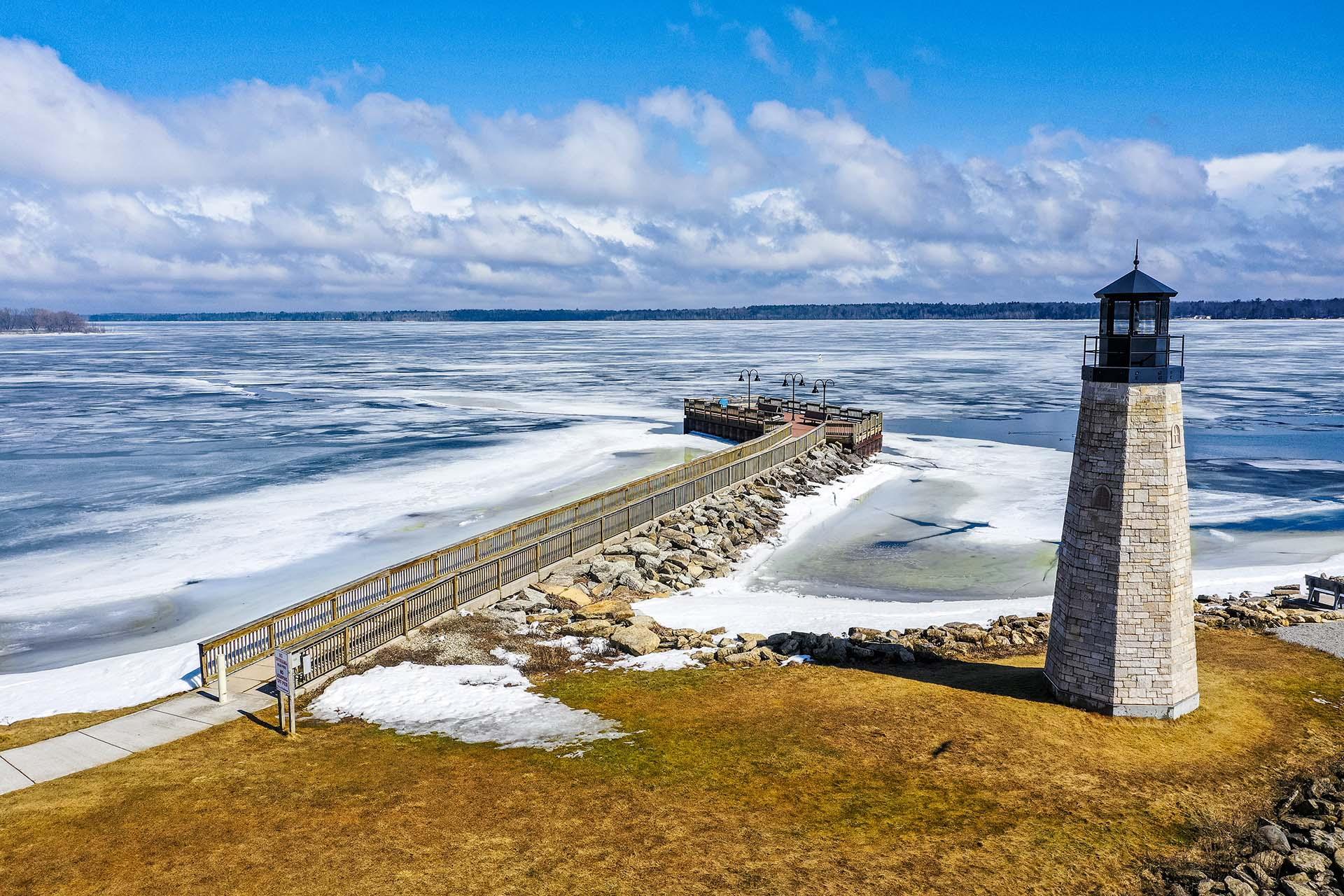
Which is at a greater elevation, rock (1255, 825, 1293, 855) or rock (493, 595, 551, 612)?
rock (493, 595, 551, 612)

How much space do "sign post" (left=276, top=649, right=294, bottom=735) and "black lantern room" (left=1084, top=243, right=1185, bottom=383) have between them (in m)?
14.1

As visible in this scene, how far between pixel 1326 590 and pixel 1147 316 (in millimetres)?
13384

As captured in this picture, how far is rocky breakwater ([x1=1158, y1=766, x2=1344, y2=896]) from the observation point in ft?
38.0

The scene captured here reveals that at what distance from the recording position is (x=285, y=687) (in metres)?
15.4

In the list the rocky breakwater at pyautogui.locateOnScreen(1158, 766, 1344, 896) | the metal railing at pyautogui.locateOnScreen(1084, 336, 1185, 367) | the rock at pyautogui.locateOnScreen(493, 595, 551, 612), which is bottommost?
the rocky breakwater at pyautogui.locateOnScreen(1158, 766, 1344, 896)

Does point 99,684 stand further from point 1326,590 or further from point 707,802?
point 1326,590

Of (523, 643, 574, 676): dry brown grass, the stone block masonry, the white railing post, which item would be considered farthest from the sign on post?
the stone block masonry

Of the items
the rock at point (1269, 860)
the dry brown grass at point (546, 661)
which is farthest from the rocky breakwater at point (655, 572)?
the rock at point (1269, 860)

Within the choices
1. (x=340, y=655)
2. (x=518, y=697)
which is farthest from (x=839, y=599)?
(x=340, y=655)

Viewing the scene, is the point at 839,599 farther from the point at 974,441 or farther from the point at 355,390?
the point at 355,390

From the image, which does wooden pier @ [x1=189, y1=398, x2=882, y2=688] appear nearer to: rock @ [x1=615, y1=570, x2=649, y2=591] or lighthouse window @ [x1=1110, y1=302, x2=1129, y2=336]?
rock @ [x1=615, y1=570, x2=649, y2=591]

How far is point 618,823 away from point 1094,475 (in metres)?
9.92

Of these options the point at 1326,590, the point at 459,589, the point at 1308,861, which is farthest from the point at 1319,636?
the point at 459,589

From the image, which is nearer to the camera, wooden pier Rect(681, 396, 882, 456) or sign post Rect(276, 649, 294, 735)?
sign post Rect(276, 649, 294, 735)
